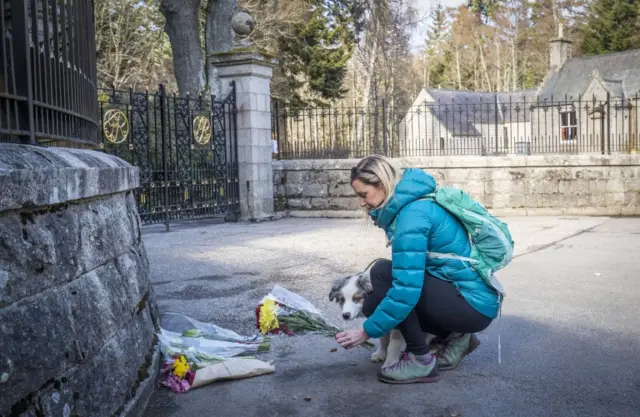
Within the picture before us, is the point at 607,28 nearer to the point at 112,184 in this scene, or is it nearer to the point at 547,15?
the point at 547,15

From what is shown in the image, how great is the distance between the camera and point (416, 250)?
365cm

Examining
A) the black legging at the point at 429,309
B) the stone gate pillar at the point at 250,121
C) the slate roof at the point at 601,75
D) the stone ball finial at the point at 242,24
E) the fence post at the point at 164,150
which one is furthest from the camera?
the slate roof at the point at 601,75

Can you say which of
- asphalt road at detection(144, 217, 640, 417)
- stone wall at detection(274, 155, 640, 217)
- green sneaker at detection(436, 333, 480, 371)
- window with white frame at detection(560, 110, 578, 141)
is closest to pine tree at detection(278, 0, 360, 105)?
window with white frame at detection(560, 110, 578, 141)

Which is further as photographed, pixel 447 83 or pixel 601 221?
pixel 447 83

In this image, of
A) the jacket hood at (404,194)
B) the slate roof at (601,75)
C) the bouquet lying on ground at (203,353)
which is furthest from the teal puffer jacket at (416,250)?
the slate roof at (601,75)

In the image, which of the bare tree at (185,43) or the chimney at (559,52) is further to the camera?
the chimney at (559,52)

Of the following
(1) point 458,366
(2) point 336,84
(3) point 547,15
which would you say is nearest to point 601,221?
(1) point 458,366

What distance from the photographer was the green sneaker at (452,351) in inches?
164

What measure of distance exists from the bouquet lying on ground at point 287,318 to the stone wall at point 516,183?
9.55 metres

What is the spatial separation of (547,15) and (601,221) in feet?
164

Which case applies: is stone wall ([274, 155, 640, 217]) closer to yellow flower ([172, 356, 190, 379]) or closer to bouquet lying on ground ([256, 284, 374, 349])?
bouquet lying on ground ([256, 284, 374, 349])

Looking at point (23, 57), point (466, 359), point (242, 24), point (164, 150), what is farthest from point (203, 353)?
point (242, 24)

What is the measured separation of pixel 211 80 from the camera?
19984mm

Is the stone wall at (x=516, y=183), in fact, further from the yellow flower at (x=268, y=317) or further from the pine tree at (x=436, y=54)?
the pine tree at (x=436, y=54)
